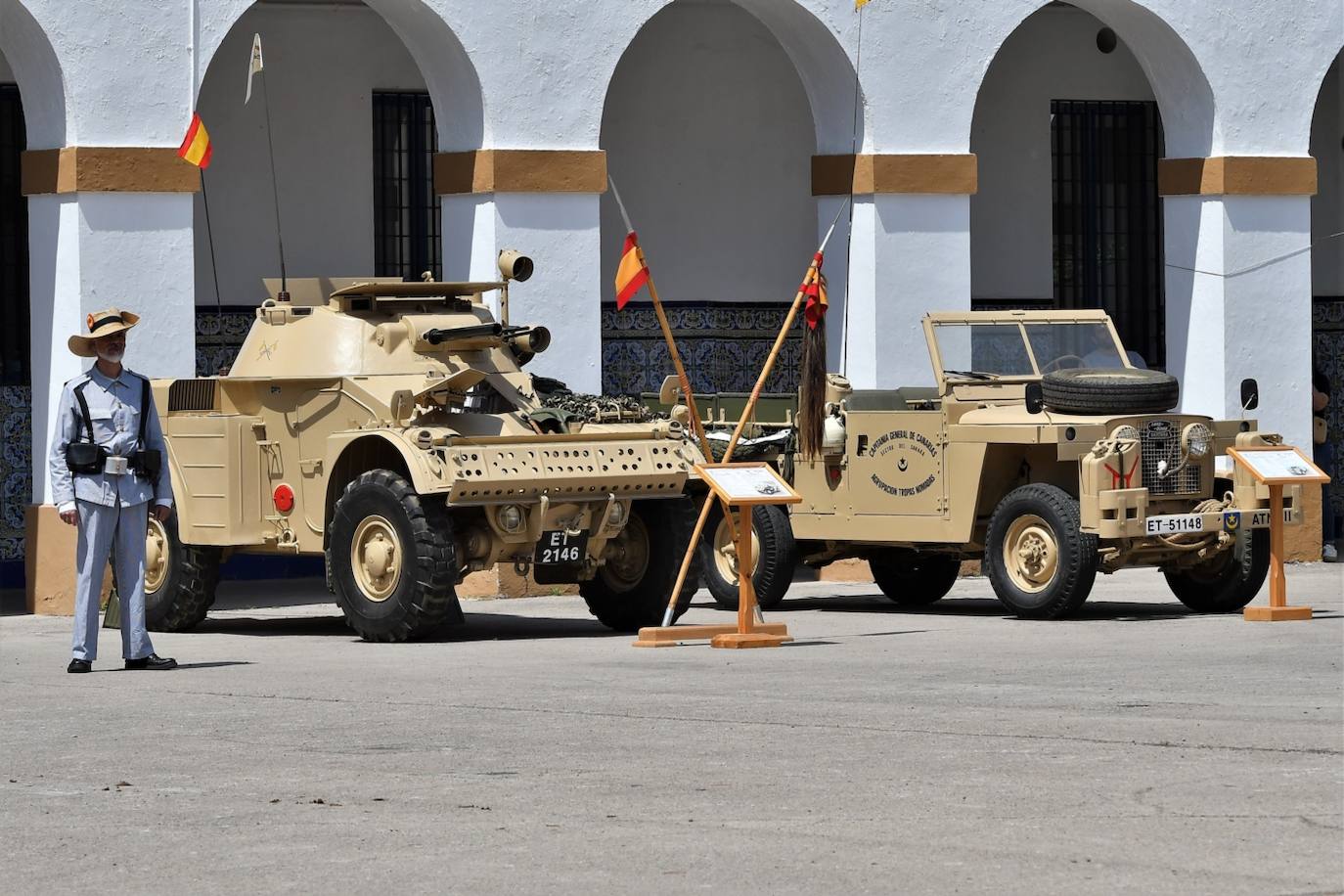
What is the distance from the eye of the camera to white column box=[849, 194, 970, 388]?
17.5 meters

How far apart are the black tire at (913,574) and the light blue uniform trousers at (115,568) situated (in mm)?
5447

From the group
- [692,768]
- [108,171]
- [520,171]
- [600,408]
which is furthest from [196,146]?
[692,768]

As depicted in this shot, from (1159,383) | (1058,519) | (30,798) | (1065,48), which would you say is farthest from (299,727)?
(1065,48)

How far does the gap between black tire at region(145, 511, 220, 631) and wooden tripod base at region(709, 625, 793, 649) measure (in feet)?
10.3

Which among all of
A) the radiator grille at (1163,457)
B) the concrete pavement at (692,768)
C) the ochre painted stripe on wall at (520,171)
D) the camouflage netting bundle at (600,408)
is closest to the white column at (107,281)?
the ochre painted stripe on wall at (520,171)

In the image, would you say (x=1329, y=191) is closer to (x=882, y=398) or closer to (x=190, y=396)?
(x=882, y=398)

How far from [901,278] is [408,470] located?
5638mm

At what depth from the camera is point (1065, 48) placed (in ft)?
68.3

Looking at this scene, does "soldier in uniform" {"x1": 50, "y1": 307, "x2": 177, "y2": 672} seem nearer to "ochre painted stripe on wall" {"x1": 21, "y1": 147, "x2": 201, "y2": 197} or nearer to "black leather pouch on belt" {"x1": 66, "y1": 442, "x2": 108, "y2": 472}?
"black leather pouch on belt" {"x1": 66, "y1": 442, "x2": 108, "y2": 472}

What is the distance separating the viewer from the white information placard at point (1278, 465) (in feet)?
45.2

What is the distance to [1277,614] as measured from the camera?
13.6m

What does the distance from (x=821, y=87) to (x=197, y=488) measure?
606 cm

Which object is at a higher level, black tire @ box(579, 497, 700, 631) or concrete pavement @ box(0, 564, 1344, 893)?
black tire @ box(579, 497, 700, 631)

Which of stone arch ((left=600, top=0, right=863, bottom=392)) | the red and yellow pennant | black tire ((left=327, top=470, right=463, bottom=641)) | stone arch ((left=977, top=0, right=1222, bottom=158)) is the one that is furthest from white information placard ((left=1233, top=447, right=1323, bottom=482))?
stone arch ((left=600, top=0, right=863, bottom=392))
